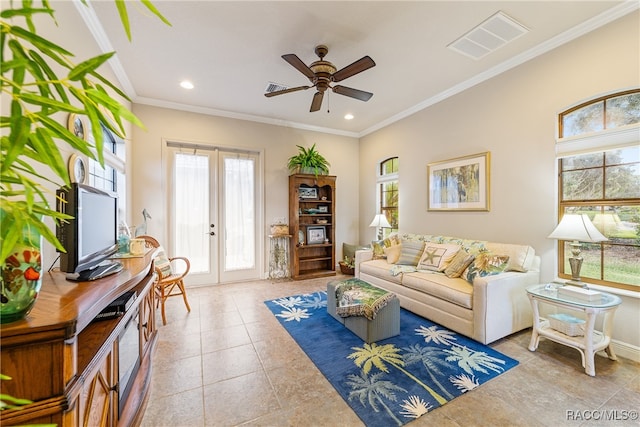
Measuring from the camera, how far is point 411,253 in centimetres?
381

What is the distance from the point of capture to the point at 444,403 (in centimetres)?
178

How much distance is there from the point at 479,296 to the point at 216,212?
3.99 meters

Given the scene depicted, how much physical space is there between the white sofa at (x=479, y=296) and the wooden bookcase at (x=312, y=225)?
6.60 feet

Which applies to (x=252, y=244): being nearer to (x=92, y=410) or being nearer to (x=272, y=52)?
(x=272, y=52)

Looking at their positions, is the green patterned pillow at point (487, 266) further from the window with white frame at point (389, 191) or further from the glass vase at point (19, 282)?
the glass vase at point (19, 282)

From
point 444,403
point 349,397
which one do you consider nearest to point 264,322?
point 349,397

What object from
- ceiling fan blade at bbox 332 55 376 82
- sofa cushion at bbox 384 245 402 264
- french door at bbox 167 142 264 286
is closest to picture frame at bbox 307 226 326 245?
french door at bbox 167 142 264 286

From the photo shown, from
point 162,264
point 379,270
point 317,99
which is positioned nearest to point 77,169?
point 162,264

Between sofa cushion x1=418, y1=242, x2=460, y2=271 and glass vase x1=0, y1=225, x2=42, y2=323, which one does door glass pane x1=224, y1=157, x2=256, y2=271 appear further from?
glass vase x1=0, y1=225, x2=42, y2=323

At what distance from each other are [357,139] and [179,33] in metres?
3.99

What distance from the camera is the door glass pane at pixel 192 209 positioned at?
4.30 metres

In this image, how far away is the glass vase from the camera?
85 cm

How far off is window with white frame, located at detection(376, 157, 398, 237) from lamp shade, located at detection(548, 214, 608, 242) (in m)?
2.72

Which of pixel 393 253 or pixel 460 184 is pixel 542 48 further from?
pixel 393 253
